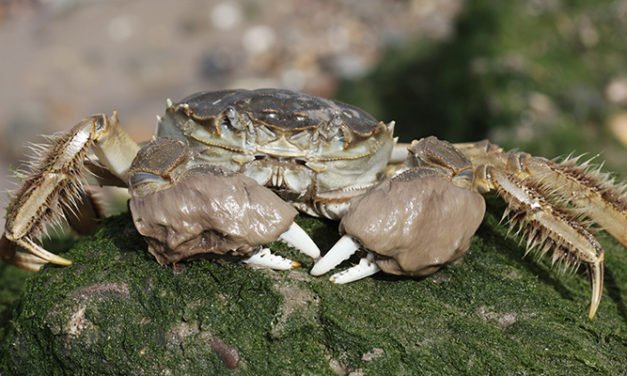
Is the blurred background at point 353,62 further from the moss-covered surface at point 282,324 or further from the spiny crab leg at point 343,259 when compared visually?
the spiny crab leg at point 343,259

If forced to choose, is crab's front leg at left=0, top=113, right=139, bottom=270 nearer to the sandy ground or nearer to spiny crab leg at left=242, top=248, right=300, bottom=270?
spiny crab leg at left=242, top=248, right=300, bottom=270

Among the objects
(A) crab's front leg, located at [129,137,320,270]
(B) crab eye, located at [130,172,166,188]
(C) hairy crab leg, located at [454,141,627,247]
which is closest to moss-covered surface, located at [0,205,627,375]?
(A) crab's front leg, located at [129,137,320,270]

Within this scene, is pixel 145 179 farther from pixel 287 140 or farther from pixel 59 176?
pixel 287 140

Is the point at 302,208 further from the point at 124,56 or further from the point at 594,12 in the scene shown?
the point at 124,56

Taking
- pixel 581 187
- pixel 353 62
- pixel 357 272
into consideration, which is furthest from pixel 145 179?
pixel 353 62

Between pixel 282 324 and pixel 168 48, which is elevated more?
pixel 282 324

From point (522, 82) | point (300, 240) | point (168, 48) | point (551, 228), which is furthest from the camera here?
point (168, 48)

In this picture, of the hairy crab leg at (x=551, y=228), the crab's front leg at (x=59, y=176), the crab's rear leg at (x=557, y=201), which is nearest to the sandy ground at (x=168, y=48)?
the crab's rear leg at (x=557, y=201)
